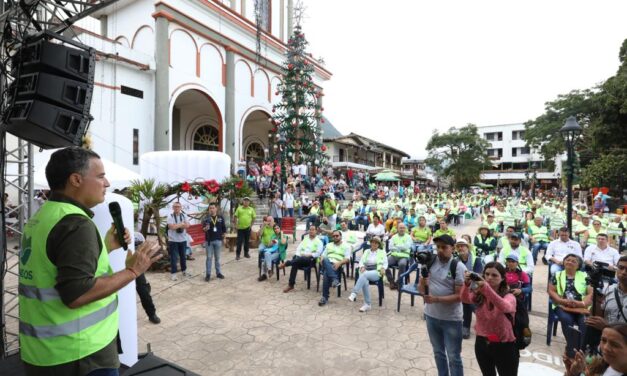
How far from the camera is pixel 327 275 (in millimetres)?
6449

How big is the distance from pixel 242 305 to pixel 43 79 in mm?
4469

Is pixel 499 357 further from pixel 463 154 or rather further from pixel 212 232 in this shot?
pixel 463 154

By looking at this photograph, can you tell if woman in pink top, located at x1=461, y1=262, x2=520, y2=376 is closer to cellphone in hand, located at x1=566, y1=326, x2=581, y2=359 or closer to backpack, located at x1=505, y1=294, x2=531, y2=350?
backpack, located at x1=505, y1=294, x2=531, y2=350

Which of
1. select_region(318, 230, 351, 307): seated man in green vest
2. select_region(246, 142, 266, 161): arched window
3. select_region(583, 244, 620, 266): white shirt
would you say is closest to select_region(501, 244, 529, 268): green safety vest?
select_region(583, 244, 620, 266): white shirt

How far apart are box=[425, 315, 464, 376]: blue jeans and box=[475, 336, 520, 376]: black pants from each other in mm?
252

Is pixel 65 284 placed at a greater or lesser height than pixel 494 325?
greater

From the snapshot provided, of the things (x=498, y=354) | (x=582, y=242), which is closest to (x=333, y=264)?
(x=498, y=354)

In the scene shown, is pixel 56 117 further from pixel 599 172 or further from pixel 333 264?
pixel 599 172

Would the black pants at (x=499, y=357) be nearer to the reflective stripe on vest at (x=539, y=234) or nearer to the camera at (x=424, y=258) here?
the camera at (x=424, y=258)

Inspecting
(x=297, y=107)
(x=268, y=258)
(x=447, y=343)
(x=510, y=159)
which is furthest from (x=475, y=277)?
(x=510, y=159)

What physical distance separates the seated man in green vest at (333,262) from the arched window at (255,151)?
61.5 ft

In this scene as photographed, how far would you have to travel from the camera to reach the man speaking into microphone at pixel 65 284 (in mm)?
1612

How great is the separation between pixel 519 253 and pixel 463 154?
41179mm

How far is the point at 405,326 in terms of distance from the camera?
5324 mm
